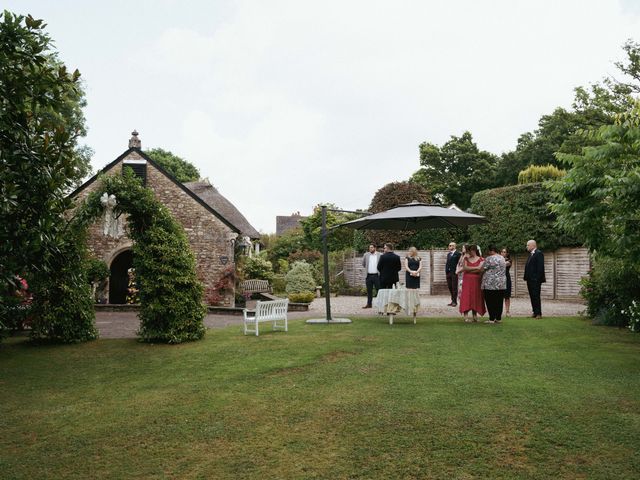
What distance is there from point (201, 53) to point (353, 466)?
11294 millimetres

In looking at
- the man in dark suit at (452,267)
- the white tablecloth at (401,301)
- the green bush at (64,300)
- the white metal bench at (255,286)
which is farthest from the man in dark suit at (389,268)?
the white metal bench at (255,286)

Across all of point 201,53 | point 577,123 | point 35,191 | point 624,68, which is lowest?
point 35,191

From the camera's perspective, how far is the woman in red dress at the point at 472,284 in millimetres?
12875

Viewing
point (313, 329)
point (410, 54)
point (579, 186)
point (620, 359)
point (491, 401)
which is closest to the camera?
point (491, 401)

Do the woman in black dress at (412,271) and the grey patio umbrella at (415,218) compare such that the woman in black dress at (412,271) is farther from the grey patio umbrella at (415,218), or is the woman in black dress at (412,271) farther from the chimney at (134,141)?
the chimney at (134,141)

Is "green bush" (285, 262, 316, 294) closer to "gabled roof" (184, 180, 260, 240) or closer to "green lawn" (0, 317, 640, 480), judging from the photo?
"gabled roof" (184, 180, 260, 240)

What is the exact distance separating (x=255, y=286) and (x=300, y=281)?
14.2 ft

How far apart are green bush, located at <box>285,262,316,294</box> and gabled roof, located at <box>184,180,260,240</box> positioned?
32.1ft

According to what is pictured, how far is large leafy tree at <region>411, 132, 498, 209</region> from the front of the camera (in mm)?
46375

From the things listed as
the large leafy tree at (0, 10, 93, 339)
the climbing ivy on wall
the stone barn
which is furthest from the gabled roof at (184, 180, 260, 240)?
the large leafy tree at (0, 10, 93, 339)

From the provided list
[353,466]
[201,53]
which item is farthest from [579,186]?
[201,53]

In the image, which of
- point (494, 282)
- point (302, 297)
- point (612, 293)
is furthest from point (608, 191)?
point (302, 297)

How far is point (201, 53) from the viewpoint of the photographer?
43.1 feet

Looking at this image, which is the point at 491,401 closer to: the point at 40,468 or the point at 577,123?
the point at 40,468
